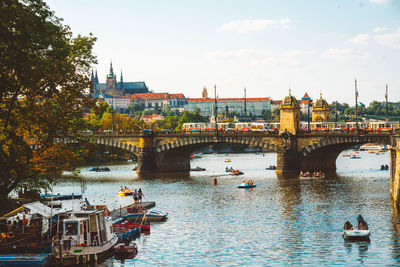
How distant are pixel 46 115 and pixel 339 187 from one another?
51.0 m

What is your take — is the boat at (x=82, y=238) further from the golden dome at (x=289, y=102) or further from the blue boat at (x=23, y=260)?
the golden dome at (x=289, y=102)

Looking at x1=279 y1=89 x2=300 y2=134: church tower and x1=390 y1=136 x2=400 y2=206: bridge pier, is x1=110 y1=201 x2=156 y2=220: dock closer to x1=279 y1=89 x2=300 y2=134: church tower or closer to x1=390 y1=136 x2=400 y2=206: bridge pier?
x1=390 y1=136 x2=400 y2=206: bridge pier

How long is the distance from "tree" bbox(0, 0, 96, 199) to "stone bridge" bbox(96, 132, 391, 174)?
197ft

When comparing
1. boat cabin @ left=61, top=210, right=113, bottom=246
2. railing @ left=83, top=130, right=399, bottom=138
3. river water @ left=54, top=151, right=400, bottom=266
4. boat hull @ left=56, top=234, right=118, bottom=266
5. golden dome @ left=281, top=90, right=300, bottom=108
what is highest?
golden dome @ left=281, top=90, right=300, bottom=108

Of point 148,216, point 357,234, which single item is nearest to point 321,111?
point 148,216

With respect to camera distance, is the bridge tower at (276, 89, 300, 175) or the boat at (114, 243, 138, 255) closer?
the boat at (114, 243, 138, 255)

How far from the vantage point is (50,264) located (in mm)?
38375

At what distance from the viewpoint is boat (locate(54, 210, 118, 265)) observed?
3878 centimetres

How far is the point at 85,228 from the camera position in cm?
4028

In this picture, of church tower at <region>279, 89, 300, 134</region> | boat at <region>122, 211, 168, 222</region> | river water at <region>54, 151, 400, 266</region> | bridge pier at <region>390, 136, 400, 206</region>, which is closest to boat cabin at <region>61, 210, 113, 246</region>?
river water at <region>54, 151, 400, 266</region>

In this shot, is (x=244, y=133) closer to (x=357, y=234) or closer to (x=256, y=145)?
(x=256, y=145)

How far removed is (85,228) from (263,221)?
2142cm

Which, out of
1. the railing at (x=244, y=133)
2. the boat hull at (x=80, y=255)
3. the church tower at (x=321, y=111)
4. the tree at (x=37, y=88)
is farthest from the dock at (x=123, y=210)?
the church tower at (x=321, y=111)

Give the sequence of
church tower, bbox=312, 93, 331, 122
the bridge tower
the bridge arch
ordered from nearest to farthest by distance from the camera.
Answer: the bridge arch, the bridge tower, church tower, bbox=312, 93, 331, 122
